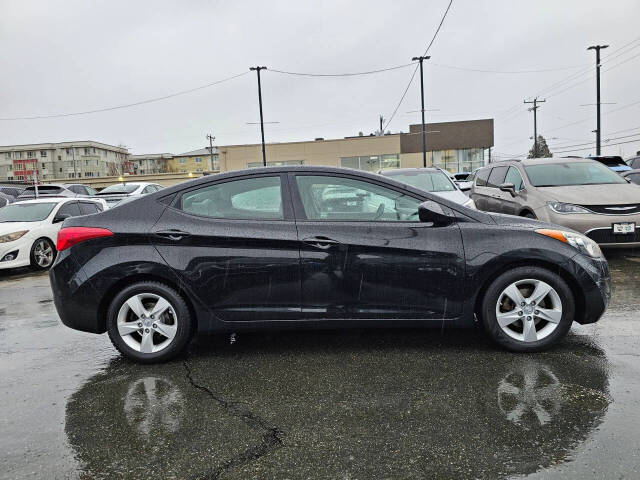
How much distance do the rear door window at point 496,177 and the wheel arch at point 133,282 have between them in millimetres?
7488

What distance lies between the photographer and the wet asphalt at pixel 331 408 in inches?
97.1

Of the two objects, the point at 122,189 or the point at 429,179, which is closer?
the point at 429,179

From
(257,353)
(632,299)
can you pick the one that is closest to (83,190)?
(257,353)

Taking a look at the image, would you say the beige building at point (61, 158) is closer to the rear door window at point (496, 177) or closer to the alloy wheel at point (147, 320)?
the rear door window at point (496, 177)

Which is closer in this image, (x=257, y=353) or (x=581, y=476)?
(x=581, y=476)

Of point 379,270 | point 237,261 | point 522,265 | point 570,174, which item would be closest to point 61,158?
point 570,174

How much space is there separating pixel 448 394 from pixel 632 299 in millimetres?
3433

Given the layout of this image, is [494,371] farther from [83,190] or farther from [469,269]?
[83,190]

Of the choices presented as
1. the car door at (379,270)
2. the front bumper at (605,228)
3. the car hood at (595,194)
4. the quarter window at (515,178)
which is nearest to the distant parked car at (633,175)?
the quarter window at (515,178)

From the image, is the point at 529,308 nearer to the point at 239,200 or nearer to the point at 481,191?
the point at 239,200

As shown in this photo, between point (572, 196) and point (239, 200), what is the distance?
5.80 m

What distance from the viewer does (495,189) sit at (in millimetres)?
9883

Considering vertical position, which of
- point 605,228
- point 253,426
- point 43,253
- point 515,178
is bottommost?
point 253,426

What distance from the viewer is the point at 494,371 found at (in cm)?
355
